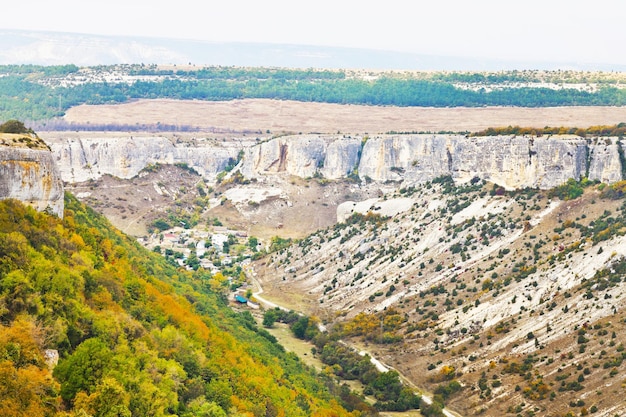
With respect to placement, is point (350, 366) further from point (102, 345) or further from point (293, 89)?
point (293, 89)

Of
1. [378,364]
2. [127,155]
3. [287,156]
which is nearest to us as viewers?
[378,364]

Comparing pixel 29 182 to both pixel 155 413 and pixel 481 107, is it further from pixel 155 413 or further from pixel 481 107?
pixel 481 107

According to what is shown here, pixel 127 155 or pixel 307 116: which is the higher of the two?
pixel 307 116

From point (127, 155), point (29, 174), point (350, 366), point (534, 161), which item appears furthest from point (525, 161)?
point (127, 155)

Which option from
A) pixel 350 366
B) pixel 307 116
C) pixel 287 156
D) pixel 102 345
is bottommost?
pixel 350 366

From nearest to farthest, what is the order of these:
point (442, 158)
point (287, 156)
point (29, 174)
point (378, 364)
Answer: point (29, 174) → point (378, 364) → point (442, 158) → point (287, 156)

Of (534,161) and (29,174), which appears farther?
(534,161)

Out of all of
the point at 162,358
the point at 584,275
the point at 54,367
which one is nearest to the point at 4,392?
the point at 54,367
